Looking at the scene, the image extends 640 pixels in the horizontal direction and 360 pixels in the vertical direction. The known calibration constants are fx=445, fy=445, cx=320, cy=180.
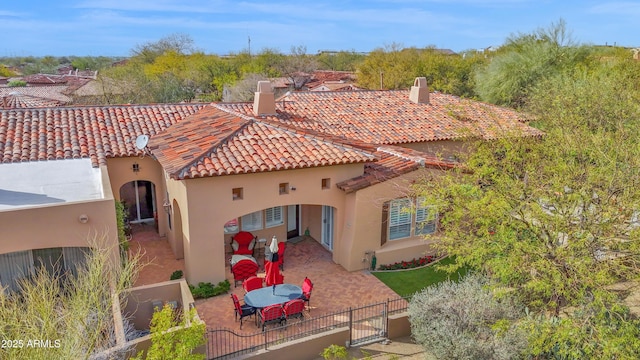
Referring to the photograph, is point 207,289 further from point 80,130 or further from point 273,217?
point 80,130

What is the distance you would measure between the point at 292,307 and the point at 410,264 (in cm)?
706

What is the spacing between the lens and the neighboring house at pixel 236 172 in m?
16.8

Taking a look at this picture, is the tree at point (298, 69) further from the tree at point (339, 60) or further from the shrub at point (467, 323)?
the shrub at point (467, 323)

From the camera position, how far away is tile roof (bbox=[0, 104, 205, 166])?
19875 mm

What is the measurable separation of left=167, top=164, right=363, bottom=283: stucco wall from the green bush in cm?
24

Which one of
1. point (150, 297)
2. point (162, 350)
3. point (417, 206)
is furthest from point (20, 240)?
point (417, 206)

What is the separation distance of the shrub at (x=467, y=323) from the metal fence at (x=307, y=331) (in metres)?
1.42

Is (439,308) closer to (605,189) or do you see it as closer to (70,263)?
(605,189)

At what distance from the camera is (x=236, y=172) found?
648 inches

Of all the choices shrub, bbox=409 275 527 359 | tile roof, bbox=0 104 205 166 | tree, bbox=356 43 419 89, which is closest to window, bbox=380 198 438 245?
shrub, bbox=409 275 527 359

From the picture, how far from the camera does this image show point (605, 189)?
39.4ft

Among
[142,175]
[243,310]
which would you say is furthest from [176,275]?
[142,175]

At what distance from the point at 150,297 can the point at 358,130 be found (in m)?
14.9

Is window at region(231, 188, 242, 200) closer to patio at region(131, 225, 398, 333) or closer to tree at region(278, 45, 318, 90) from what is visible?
patio at region(131, 225, 398, 333)
